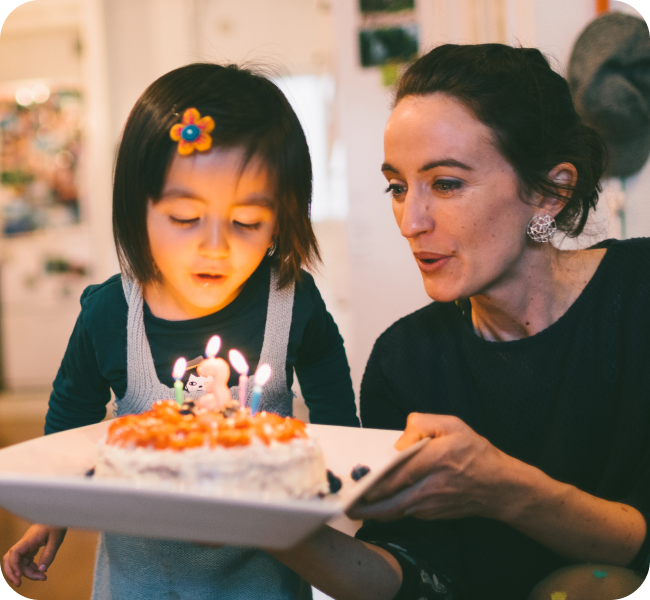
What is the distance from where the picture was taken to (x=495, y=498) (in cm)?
89

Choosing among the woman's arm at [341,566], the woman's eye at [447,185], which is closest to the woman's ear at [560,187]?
the woman's eye at [447,185]

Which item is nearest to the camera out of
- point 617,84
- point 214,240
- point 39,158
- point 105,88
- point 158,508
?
point 158,508

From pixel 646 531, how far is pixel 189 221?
902 mm

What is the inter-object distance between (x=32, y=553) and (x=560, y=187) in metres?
1.15

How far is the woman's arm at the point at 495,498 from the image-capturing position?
2.63 feet

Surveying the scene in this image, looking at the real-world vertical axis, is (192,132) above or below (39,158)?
below

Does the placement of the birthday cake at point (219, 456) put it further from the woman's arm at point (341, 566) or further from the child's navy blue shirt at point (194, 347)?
the child's navy blue shirt at point (194, 347)

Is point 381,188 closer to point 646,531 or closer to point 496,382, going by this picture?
point 496,382

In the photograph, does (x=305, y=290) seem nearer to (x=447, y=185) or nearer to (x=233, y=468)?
(x=447, y=185)

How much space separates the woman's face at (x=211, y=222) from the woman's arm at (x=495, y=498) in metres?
0.40

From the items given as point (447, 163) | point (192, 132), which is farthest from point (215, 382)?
point (447, 163)

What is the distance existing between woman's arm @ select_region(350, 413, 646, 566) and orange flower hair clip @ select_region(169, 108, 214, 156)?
0.57m

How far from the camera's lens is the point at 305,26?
167 inches

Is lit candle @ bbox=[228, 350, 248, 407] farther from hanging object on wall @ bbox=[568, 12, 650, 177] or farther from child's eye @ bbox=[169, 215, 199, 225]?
hanging object on wall @ bbox=[568, 12, 650, 177]
